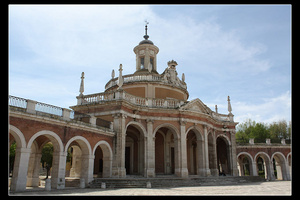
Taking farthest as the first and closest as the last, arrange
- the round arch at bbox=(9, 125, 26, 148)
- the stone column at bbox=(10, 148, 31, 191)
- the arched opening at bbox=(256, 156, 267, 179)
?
the arched opening at bbox=(256, 156, 267, 179), the round arch at bbox=(9, 125, 26, 148), the stone column at bbox=(10, 148, 31, 191)

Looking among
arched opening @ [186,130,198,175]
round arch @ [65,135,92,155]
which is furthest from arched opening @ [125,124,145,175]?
arched opening @ [186,130,198,175]

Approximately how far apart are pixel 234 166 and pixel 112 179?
17757mm

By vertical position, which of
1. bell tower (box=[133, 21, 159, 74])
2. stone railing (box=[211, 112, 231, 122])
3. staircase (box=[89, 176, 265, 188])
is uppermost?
bell tower (box=[133, 21, 159, 74])

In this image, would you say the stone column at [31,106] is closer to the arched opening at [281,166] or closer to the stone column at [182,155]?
the stone column at [182,155]

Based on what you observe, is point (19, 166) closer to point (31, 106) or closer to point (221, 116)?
point (31, 106)

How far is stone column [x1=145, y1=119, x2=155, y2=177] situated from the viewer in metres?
22.5

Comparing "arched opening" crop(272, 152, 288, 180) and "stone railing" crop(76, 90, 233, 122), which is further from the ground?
"stone railing" crop(76, 90, 233, 122)

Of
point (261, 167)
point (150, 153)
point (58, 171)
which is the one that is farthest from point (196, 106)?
point (261, 167)

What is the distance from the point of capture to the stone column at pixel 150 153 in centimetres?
2251

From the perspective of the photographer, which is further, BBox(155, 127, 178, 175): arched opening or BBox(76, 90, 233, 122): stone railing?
BBox(155, 127, 178, 175): arched opening

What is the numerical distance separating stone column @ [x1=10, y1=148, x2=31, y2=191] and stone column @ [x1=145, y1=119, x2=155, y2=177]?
10305 mm

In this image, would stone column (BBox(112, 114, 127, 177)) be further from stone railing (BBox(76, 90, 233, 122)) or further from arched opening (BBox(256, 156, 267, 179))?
arched opening (BBox(256, 156, 267, 179))
